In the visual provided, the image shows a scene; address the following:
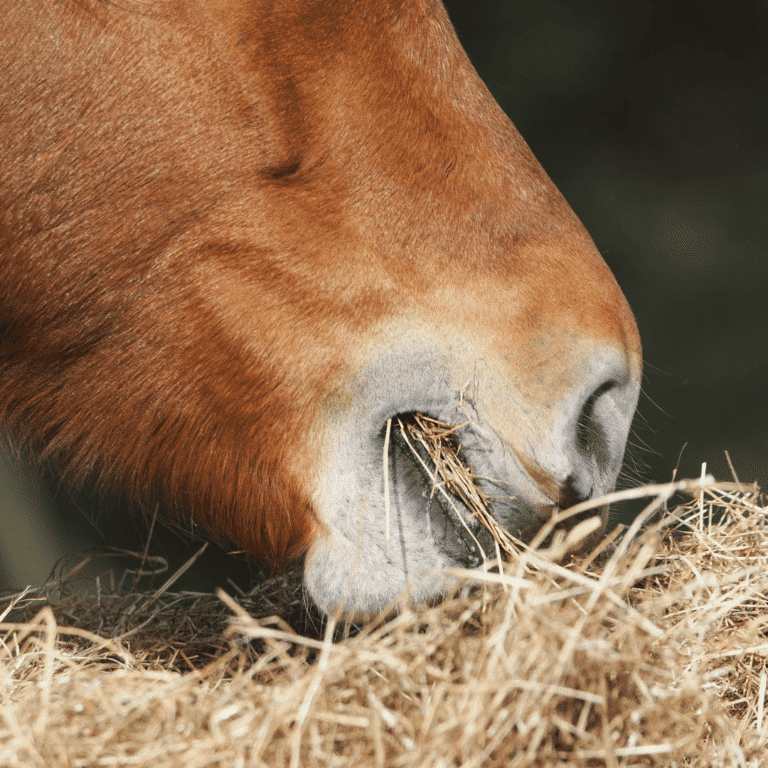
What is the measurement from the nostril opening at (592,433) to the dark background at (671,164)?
76cm

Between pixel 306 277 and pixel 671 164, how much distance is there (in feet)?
3.82

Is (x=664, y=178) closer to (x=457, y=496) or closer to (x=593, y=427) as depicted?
(x=593, y=427)

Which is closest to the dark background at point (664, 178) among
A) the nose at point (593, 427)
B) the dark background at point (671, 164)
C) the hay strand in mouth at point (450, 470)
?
the dark background at point (671, 164)

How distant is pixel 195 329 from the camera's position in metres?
0.90

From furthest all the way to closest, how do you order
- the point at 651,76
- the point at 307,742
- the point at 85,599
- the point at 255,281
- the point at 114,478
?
1. the point at 651,76
2. the point at 85,599
3. the point at 114,478
4. the point at 255,281
5. the point at 307,742

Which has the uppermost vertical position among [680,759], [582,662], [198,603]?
[582,662]

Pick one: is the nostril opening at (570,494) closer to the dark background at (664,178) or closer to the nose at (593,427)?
the nose at (593,427)

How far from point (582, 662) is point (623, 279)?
1.24 m

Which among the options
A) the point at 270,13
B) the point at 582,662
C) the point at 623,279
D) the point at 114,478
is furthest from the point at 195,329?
the point at 623,279

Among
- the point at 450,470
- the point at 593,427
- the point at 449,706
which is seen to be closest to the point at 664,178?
the point at 593,427

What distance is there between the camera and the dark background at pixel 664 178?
1622 mm

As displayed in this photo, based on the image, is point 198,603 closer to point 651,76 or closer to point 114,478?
point 114,478

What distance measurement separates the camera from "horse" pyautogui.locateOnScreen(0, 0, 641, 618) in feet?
2.80

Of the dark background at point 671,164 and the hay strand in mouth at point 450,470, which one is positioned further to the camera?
the dark background at point 671,164
